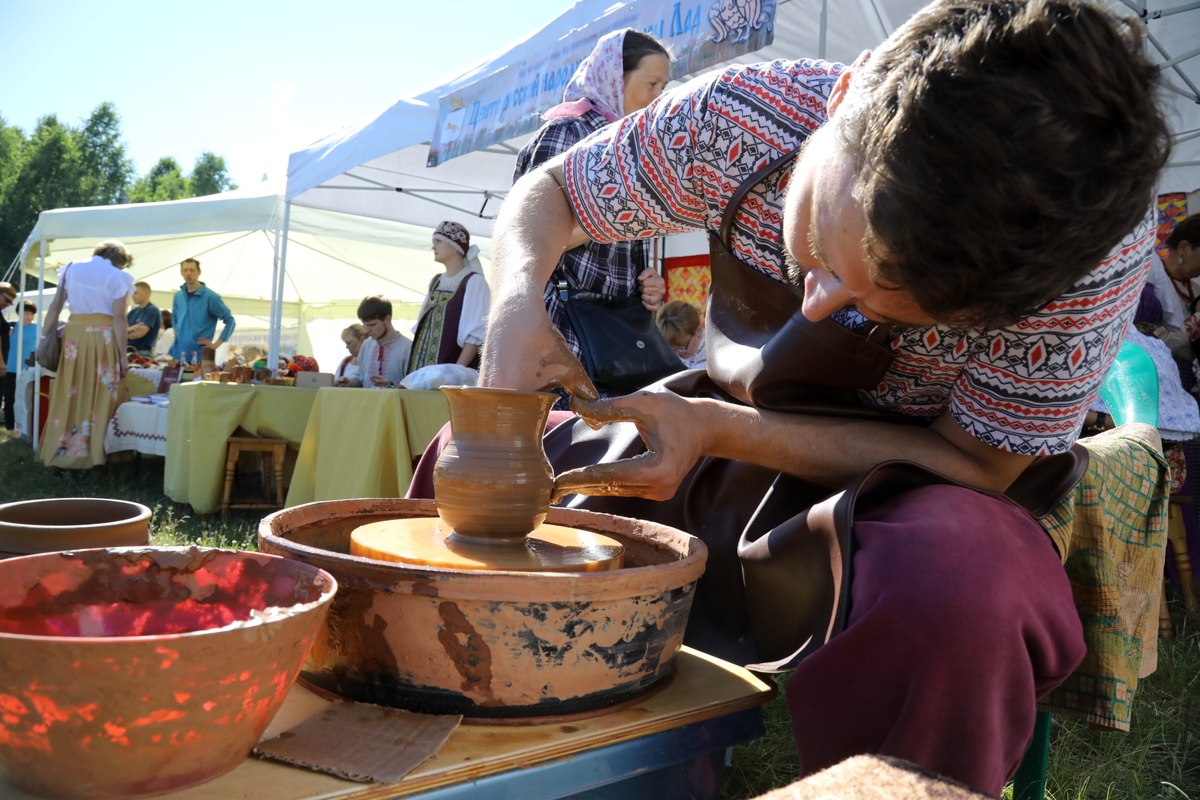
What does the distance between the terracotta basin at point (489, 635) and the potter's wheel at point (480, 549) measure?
0.07 m

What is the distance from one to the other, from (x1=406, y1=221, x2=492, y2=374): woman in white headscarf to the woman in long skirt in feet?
7.90

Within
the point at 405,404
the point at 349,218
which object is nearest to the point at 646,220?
the point at 405,404

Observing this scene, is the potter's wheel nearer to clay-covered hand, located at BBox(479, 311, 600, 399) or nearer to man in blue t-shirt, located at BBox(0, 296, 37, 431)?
clay-covered hand, located at BBox(479, 311, 600, 399)

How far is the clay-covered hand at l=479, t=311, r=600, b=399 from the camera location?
1307 millimetres

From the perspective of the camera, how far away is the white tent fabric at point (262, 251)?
28.2 ft

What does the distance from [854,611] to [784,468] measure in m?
0.34

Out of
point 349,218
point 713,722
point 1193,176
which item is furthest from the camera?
point 349,218

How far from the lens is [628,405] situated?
1167mm

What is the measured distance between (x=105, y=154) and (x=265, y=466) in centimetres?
3607

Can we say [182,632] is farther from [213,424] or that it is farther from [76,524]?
[213,424]

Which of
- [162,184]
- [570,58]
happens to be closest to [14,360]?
[570,58]

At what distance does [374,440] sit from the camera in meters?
4.07

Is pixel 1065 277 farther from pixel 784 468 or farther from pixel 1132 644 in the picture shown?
pixel 1132 644

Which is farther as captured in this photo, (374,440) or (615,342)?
(374,440)
